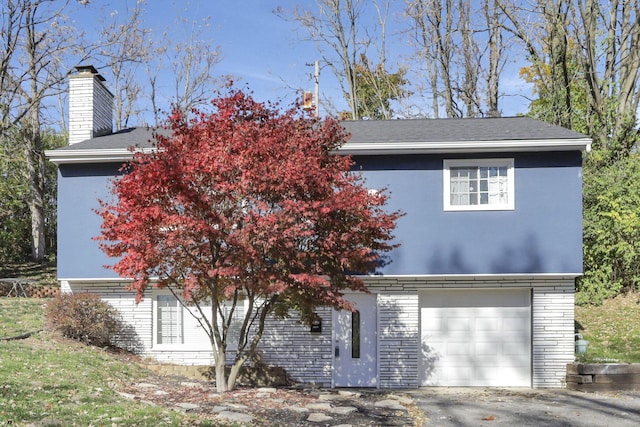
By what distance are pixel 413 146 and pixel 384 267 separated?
9.25 feet

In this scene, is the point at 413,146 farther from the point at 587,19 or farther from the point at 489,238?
the point at 587,19

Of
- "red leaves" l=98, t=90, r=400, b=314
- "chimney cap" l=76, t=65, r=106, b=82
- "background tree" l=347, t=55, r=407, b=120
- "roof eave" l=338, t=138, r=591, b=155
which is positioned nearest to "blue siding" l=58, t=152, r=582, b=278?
"roof eave" l=338, t=138, r=591, b=155

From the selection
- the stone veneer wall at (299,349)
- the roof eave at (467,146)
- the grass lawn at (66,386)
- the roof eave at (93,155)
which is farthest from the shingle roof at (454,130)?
the grass lawn at (66,386)

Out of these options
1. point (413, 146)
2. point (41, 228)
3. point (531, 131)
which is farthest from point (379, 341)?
point (41, 228)

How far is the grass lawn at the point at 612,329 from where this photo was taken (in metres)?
16.9

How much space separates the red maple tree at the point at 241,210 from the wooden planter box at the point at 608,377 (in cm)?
597

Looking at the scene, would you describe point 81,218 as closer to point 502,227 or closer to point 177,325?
point 177,325

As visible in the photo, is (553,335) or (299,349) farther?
(299,349)

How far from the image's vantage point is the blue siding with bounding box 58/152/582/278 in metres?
14.9

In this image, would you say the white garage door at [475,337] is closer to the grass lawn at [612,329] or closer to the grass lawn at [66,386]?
the grass lawn at [612,329]

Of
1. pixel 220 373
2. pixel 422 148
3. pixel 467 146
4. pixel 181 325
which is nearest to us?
pixel 220 373

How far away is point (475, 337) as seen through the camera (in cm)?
1562

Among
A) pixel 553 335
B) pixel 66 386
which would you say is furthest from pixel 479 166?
pixel 66 386

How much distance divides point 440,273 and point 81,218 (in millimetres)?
8469
